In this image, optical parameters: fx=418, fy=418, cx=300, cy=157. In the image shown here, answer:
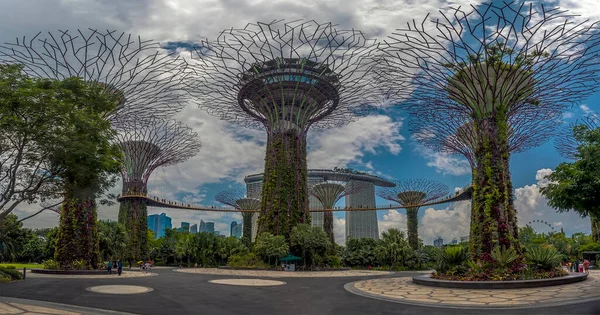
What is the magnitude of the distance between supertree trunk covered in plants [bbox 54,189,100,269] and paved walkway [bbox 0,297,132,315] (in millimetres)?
16430

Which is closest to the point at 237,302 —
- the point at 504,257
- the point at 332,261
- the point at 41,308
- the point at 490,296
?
the point at 41,308

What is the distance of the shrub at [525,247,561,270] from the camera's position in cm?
1927

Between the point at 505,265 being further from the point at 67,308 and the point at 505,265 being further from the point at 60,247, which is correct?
the point at 60,247

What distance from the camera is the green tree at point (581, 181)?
15.7m

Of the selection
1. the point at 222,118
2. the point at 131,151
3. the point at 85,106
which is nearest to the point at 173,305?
the point at 85,106

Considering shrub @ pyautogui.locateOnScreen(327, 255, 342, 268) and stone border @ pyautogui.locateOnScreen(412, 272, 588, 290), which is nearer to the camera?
→ stone border @ pyautogui.locateOnScreen(412, 272, 588, 290)

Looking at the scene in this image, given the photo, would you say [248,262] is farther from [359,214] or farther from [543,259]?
[359,214]

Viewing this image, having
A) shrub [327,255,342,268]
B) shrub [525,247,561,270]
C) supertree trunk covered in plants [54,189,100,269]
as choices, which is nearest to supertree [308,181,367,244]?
shrub [327,255,342,268]

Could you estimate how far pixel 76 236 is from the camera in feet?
95.9

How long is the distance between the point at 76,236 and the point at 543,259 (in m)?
28.7

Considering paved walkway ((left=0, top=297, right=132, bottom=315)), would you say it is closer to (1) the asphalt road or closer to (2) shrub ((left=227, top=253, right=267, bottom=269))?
(1) the asphalt road

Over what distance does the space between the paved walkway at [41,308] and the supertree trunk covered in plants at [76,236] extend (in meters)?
16.4

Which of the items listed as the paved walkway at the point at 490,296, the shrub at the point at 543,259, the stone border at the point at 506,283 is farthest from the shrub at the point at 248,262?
the shrub at the point at 543,259

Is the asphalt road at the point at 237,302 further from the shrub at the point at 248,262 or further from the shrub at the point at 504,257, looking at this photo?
the shrub at the point at 248,262
